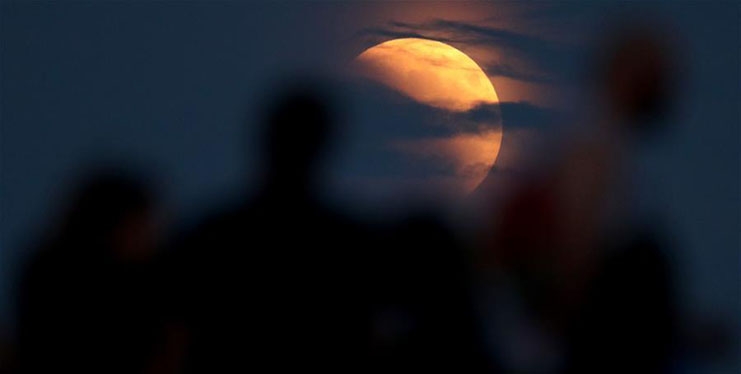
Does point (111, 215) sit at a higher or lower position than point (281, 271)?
higher

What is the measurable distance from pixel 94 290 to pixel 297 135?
0.41m

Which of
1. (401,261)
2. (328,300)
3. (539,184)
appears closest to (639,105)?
(539,184)

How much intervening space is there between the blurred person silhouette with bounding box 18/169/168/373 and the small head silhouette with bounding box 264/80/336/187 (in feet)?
0.70

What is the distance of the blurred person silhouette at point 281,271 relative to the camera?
161 cm

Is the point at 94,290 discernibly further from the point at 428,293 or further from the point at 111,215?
the point at 428,293

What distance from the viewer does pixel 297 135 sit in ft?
5.43

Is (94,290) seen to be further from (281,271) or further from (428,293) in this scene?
(428,293)

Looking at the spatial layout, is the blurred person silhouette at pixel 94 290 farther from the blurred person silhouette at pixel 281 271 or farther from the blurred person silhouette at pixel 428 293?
the blurred person silhouette at pixel 428 293

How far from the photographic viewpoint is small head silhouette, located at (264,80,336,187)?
164cm

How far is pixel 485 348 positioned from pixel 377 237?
253mm

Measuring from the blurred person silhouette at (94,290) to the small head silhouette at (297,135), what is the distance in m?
0.21

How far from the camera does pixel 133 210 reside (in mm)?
1645

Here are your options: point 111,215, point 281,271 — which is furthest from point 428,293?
point 111,215

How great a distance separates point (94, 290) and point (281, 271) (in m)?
0.30
